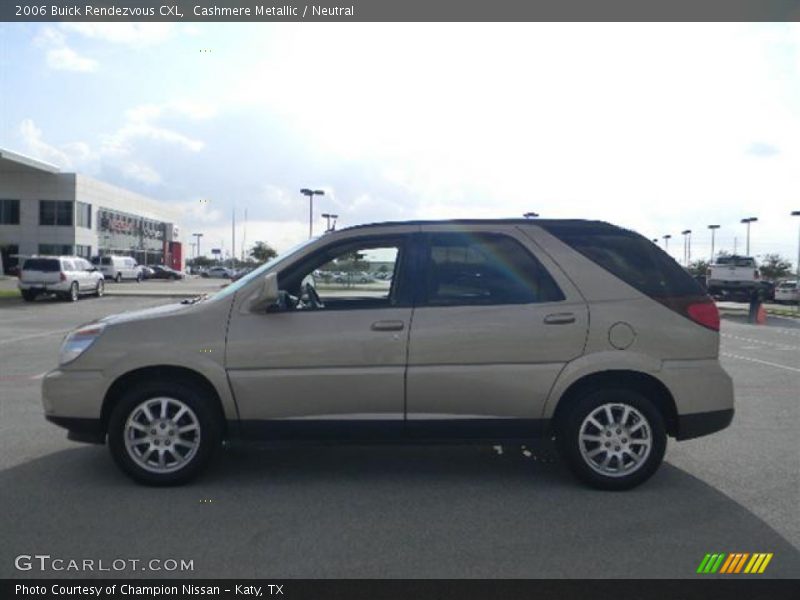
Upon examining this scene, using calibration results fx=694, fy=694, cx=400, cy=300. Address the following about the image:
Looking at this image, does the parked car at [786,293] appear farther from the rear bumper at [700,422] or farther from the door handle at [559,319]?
the door handle at [559,319]

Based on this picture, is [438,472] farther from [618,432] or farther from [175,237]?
[175,237]

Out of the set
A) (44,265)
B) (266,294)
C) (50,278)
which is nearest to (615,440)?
(266,294)

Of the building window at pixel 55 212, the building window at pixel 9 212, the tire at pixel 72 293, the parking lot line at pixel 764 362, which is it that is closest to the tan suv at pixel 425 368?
the parking lot line at pixel 764 362

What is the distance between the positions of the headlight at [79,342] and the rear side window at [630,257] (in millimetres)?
3412

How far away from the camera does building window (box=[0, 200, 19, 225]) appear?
2785 inches

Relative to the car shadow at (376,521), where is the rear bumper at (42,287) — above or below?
above

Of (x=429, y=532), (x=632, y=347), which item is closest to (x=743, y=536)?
(x=632, y=347)

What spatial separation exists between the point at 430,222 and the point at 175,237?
353ft

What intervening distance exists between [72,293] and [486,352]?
90.0 feet

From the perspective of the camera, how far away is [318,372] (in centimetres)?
490

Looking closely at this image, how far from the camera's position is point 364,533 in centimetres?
421

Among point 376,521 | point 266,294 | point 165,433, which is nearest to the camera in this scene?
point 376,521

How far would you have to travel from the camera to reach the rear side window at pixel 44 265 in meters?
27.6

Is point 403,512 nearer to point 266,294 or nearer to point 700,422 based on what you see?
point 266,294
